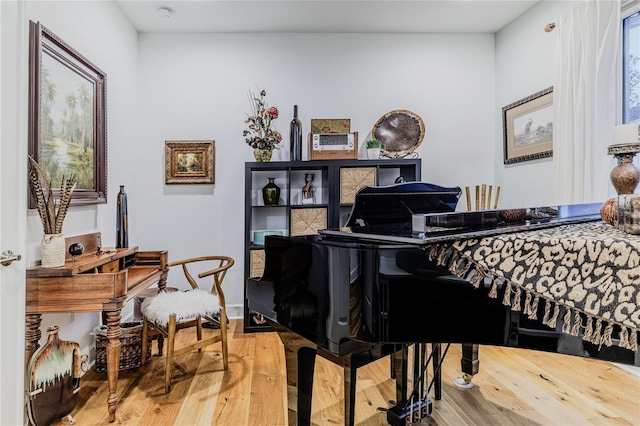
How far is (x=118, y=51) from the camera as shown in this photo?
3090 millimetres

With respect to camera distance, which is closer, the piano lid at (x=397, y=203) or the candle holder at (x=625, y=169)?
the candle holder at (x=625, y=169)

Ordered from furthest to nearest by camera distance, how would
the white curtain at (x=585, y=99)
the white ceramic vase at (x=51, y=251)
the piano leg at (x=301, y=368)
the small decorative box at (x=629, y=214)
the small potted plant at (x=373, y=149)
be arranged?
the small potted plant at (x=373, y=149) → the white curtain at (x=585, y=99) → the white ceramic vase at (x=51, y=251) → the piano leg at (x=301, y=368) → the small decorative box at (x=629, y=214)

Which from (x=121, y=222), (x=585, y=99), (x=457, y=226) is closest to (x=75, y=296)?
(x=121, y=222)

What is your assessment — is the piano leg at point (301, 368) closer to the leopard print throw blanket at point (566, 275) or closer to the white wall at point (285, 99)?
the leopard print throw blanket at point (566, 275)

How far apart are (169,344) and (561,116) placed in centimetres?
321

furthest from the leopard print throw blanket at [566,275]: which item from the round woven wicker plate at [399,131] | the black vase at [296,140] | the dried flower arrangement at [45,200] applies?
the round woven wicker plate at [399,131]

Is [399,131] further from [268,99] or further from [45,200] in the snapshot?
[45,200]

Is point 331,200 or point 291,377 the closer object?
point 291,377

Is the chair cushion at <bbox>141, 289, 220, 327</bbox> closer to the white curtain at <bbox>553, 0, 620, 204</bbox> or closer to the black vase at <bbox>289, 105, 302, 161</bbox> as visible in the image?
the black vase at <bbox>289, 105, 302, 161</bbox>

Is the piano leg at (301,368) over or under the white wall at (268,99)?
under

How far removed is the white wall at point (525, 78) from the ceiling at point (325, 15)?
162mm

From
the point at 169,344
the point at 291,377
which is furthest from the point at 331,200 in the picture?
the point at 291,377

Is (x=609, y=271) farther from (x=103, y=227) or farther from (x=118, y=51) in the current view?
(x=118, y=51)

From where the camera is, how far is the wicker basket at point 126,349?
2.43 meters
